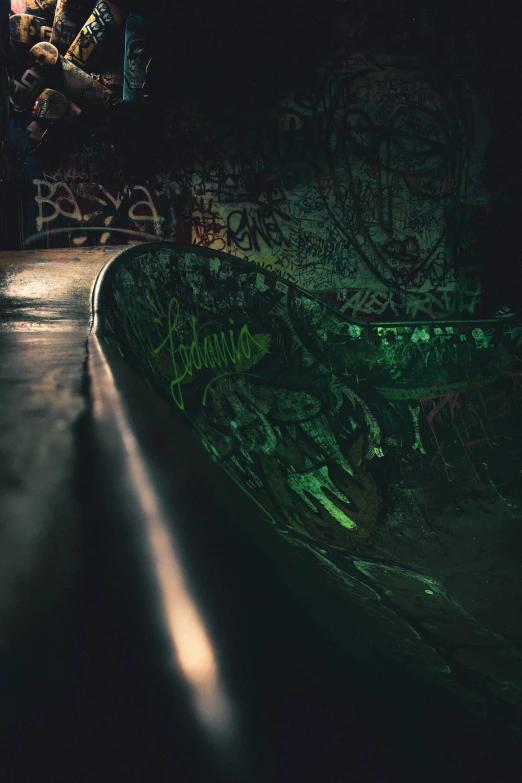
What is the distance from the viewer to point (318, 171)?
23.2 ft

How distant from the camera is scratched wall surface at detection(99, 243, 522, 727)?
2789mm

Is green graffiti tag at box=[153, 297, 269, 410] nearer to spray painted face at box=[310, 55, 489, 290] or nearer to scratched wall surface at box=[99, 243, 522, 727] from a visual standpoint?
scratched wall surface at box=[99, 243, 522, 727]

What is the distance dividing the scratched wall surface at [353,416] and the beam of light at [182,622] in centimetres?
87

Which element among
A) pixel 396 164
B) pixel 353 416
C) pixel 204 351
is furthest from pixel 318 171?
pixel 204 351

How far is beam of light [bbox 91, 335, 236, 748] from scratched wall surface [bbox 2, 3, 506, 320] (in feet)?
21.2

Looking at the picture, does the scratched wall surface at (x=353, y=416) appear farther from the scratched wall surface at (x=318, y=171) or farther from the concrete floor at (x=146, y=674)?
the scratched wall surface at (x=318, y=171)

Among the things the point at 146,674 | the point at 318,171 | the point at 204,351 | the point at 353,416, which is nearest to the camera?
the point at 146,674

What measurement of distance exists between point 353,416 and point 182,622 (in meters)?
3.18

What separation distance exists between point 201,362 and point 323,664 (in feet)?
7.89

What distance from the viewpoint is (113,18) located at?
22.5 ft

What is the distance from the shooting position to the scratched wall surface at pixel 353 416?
9.15 ft

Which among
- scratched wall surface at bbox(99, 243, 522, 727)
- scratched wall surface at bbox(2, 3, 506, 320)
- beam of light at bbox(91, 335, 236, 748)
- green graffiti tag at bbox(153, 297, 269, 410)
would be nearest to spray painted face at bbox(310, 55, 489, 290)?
scratched wall surface at bbox(2, 3, 506, 320)

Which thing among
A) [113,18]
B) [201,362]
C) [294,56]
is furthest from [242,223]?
[201,362]

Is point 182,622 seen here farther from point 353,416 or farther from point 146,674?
point 353,416
